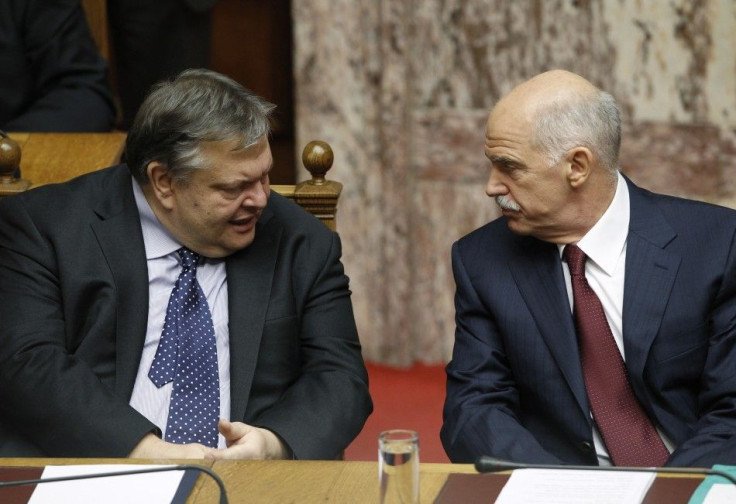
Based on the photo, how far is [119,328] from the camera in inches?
105

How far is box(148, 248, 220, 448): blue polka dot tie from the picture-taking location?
8.62ft

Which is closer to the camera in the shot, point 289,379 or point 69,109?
point 289,379

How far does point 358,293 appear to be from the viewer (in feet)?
15.3

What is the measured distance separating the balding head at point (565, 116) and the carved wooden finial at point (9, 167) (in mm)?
1053

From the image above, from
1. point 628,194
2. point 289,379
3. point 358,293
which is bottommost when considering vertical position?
point 358,293

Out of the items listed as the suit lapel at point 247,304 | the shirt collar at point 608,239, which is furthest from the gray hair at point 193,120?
the shirt collar at point 608,239

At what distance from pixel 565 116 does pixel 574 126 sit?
0.08ft

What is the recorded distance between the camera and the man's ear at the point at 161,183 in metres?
2.69

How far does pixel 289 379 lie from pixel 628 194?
798mm

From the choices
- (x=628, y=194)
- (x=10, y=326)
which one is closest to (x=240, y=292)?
(x=10, y=326)

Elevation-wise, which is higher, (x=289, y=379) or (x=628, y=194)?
(x=628, y=194)

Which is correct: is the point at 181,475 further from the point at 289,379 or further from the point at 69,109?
the point at 69,109

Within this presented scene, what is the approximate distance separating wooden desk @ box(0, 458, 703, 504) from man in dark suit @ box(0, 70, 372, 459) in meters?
0.40

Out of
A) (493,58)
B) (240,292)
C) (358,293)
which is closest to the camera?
(240,292)
